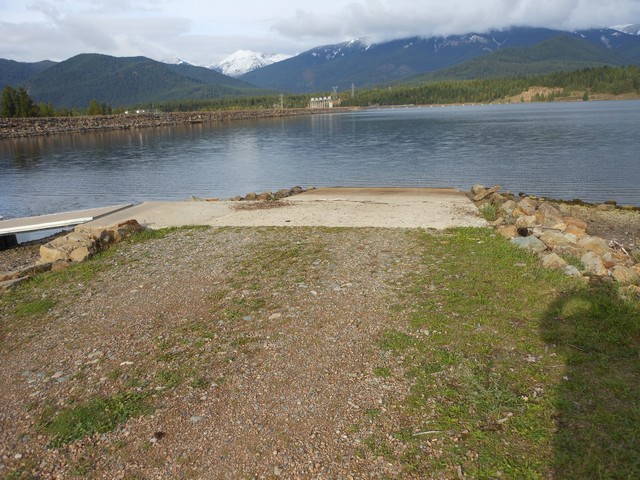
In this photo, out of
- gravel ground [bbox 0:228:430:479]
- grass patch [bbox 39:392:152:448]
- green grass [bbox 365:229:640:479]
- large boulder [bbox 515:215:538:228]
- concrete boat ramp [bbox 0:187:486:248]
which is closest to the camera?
green grass [bbox 365:229:640:479]

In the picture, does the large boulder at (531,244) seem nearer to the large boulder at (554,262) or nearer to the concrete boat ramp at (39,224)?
the large boulder at (554,262)

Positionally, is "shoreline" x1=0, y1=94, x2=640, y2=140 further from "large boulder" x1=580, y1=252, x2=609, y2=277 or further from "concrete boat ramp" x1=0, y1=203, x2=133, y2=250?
"large boulder" x1=580, y1=252, x2=609, y2=277

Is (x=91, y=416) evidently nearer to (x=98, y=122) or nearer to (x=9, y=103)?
(x=98, y=122)

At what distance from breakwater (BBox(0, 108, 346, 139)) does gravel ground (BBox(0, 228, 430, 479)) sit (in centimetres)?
9579

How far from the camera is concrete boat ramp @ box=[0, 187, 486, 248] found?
1424 centimetres

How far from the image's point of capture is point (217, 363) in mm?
6531

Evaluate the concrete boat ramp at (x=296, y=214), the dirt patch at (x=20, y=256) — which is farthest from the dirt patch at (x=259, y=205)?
the dirt patch at (x=20, y=256)

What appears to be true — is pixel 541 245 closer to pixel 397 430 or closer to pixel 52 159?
pixel 397 430

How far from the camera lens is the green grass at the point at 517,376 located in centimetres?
462

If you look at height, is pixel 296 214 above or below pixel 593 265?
below

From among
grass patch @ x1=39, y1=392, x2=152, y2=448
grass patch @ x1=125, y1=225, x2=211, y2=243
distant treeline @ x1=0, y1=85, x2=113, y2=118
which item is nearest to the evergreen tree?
distant treeline @ x1=0, y1=85, x2=113, y2=118

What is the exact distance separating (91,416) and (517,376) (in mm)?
4897

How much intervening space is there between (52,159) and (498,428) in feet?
186

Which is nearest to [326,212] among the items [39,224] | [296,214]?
[296,214]
